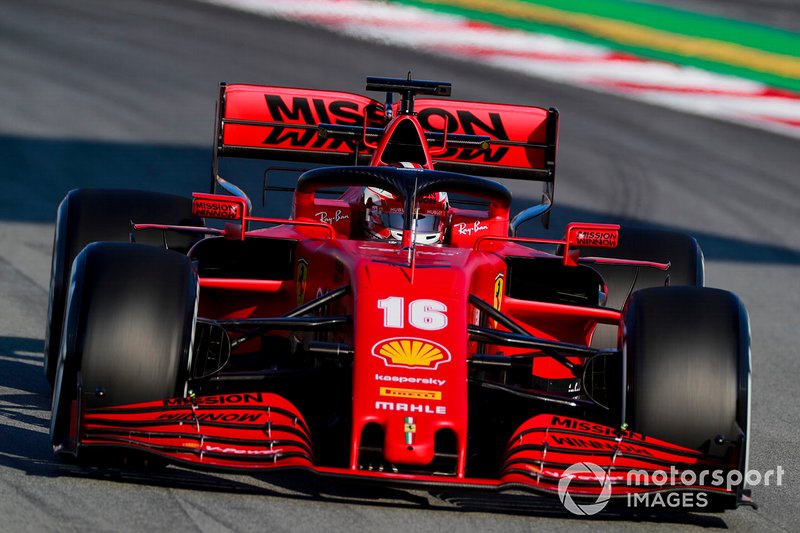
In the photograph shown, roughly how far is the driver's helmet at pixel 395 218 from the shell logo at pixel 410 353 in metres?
1.99

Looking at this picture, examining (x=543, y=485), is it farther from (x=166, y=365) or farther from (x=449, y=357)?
(x=166, y=365)

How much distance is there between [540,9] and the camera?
877 inches

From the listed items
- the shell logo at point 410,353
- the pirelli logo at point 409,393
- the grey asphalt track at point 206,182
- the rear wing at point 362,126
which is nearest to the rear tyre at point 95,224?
the grey asphalt track at point 206,182

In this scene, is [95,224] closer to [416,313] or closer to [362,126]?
[362,126]

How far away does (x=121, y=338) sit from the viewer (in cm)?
620

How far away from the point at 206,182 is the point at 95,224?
23.6 feet

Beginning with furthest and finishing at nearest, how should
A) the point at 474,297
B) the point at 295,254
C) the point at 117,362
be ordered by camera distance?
1. the point at 295,254
2. the point at 474,297
3. the point at 117,362

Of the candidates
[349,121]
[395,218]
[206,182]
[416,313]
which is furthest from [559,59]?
[416,313]

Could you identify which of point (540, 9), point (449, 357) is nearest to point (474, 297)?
point (449, 357)

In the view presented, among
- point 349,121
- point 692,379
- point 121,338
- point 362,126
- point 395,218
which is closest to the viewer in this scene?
point 121,338

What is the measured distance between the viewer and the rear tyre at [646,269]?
902cm

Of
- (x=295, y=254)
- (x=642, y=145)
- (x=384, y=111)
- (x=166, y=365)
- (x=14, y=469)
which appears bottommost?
(x=14, y=469)

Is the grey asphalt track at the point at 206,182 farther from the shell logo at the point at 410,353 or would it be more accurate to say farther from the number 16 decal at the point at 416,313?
the number 16 decal at the point at 416,313

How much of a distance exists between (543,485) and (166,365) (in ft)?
5.72
